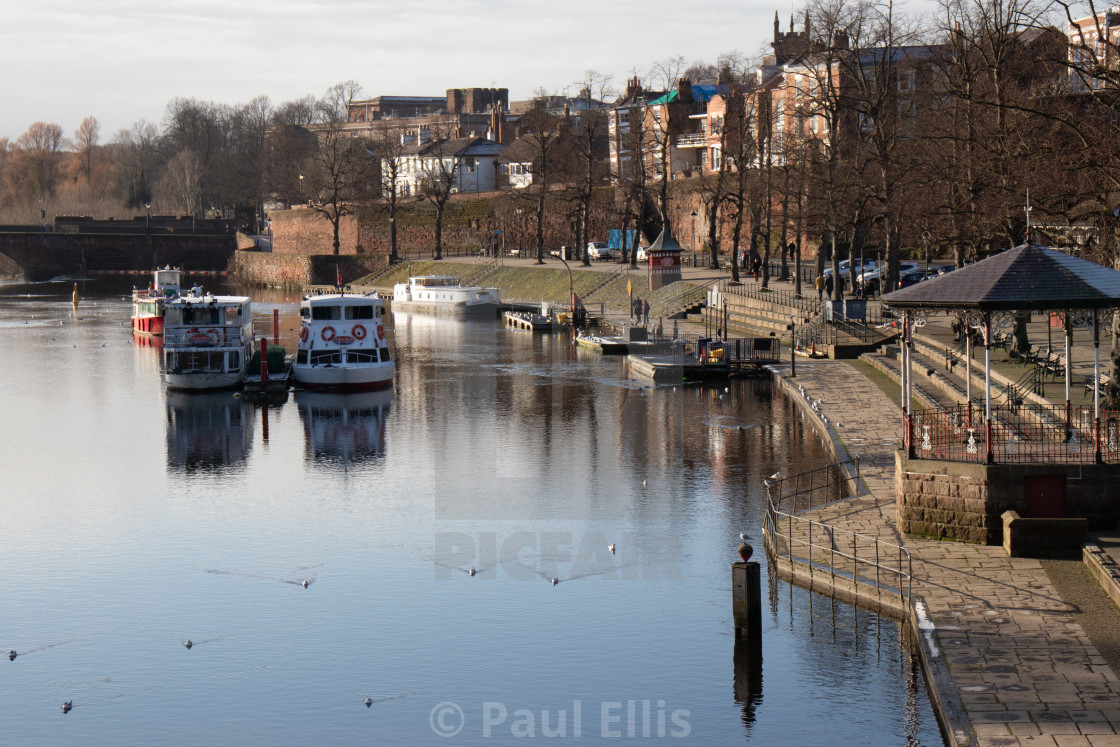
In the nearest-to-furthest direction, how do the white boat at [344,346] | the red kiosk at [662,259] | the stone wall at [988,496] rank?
the stone wall at [988,496], the white boat at [344,346], the red kiosk at [662,259]

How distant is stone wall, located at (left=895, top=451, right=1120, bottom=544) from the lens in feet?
74.6

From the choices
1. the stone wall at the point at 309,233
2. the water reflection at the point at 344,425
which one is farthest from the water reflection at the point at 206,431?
the stone wall at the point at 309,233

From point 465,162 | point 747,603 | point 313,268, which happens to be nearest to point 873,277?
point 747,603

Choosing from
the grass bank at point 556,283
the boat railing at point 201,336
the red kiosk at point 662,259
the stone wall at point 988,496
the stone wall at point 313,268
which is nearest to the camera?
the stone wall at point 988,496

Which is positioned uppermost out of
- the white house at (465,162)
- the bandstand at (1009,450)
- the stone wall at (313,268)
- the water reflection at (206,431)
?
the white house at (465,162)

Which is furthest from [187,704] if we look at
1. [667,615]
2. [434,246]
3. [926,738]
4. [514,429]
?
[434,246]

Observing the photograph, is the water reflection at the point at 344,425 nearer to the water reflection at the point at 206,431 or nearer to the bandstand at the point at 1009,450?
the water reflection at the point at 206,431

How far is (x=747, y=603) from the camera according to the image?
19.8 meters

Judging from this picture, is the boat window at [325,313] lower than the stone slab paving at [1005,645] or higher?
higher

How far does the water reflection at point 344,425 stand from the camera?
3800cm

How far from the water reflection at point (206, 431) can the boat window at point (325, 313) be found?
187 inches

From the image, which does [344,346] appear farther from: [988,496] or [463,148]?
[463,148]

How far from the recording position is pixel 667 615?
22.3 m

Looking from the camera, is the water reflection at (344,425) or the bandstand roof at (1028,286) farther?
the water reflection at (344,425)
